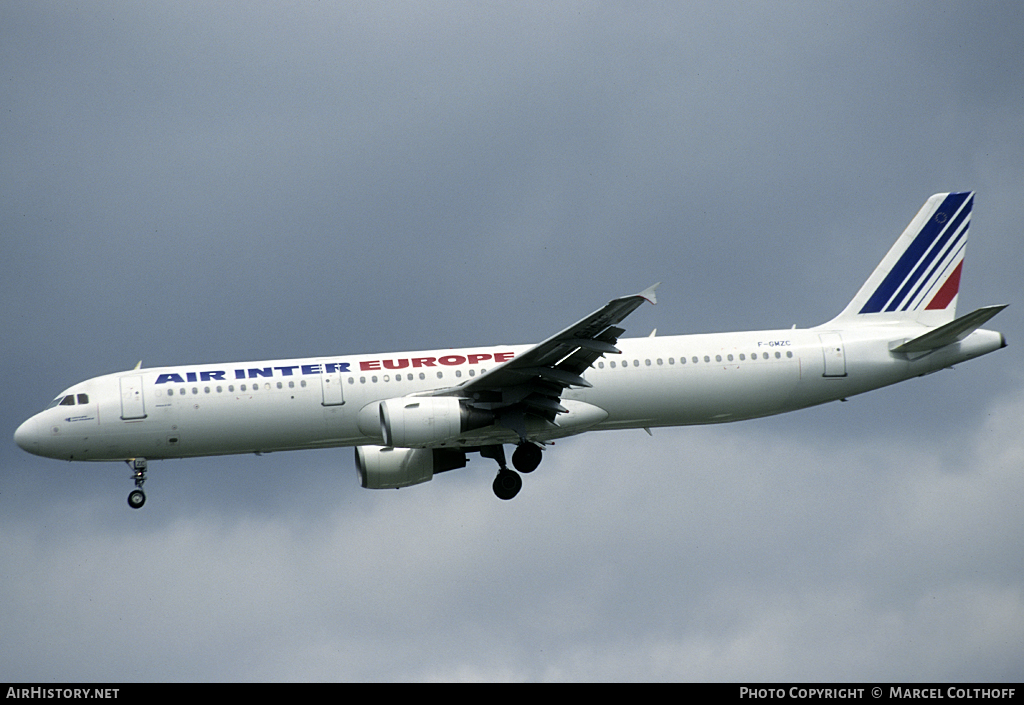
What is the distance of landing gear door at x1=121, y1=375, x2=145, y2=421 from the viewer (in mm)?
35531

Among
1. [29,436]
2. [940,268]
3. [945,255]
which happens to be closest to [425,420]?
[29,436]

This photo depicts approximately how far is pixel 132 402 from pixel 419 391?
8.03 meters

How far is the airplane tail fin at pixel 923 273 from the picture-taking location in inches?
1567

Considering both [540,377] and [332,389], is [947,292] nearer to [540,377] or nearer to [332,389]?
[540,377]

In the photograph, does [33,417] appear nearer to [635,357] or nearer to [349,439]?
[349,439]

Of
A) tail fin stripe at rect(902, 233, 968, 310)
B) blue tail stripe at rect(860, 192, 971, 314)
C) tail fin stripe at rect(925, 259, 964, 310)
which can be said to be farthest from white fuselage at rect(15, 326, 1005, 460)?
tail fin stripe at rect(925, 259, 964, 310)

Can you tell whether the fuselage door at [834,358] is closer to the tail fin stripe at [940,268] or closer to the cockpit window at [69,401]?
the tail fin stripe at [940,268]

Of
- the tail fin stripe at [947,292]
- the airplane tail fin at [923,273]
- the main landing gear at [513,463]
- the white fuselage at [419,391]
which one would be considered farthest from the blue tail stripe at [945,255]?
the main landing gear at [513,463]

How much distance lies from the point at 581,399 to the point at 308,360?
7.96 metres

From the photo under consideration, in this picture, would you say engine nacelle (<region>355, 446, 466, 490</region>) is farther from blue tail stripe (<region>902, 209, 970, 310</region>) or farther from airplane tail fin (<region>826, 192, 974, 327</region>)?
blue tail stripe (<region>902, 209, 970, 310</region>)

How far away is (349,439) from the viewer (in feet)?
120
